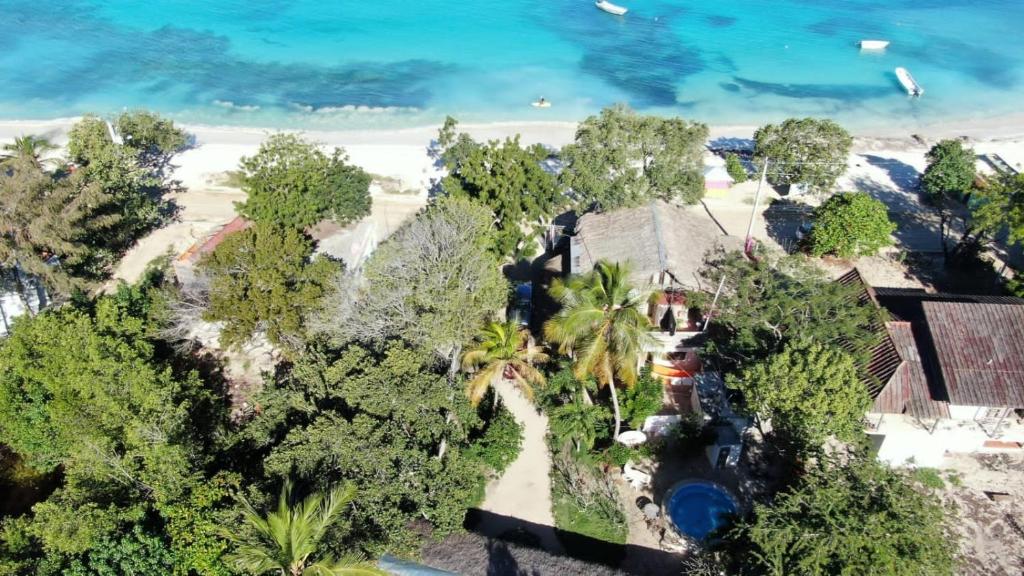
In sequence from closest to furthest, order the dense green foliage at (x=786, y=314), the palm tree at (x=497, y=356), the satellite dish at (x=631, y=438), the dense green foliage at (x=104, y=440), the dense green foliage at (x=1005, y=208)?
the dense green foliage at (x=104, y=440) → the palm tree at (x=497, y=356) → the dense green foliage at (x=786, y=314) → the satellite dish at (x=631, y=438) → the dense green foliage at (x=1005, y=208)

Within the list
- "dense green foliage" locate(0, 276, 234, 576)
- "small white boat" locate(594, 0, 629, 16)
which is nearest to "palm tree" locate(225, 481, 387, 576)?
"dense green foliage" locate(0, 276, 234, 576)

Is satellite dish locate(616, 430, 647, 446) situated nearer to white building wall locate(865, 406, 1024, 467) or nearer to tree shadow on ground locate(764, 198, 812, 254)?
white building wall locate(865, 406, 1024, 467)

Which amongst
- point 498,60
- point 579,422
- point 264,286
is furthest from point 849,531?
point 498,60

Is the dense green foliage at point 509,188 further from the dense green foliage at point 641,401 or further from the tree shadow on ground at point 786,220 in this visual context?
the tree shadow on ground at point 786,220

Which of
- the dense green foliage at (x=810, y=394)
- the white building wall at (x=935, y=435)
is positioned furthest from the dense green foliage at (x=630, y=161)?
the white building wall at (x=935, y=435)

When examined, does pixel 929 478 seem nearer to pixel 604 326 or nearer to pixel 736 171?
pixel 604 326

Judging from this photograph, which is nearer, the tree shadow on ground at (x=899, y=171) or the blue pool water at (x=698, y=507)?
the blue pool water at (x=698, y=507)
